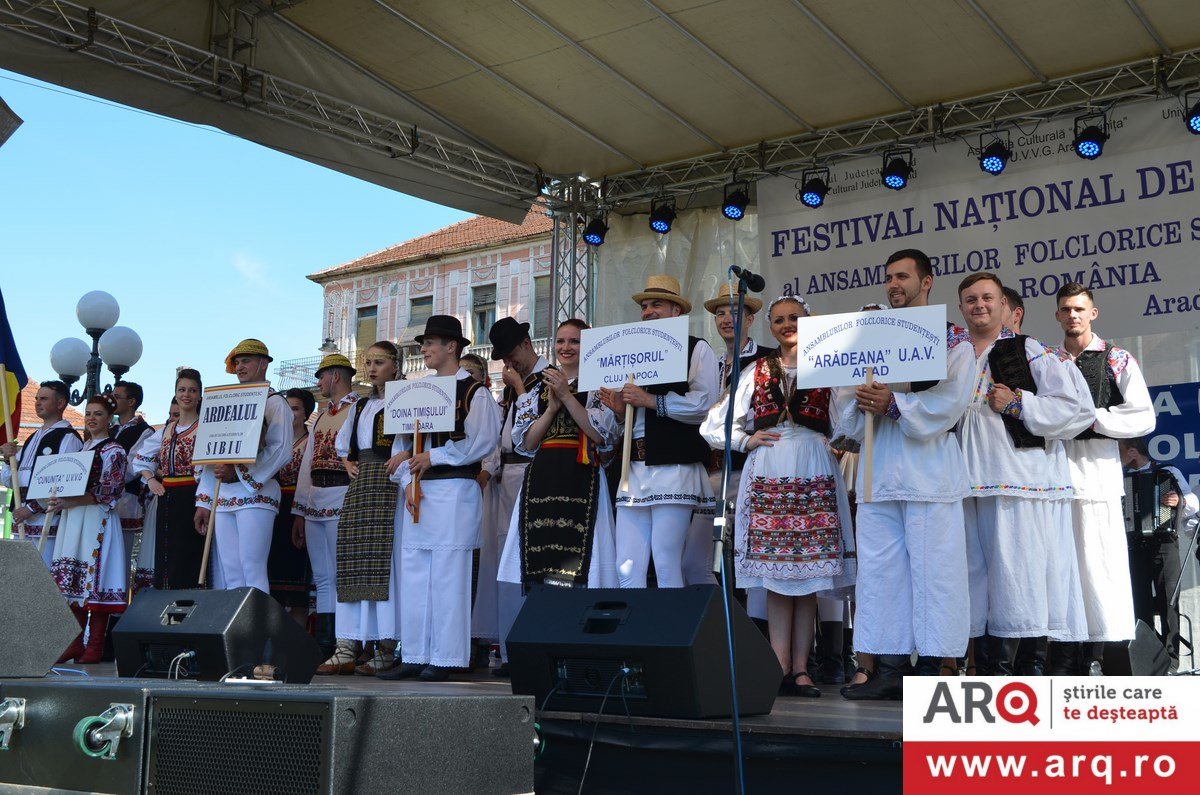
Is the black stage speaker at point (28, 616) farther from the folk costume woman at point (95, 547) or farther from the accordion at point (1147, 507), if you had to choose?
the accordion at point (1147, 507)

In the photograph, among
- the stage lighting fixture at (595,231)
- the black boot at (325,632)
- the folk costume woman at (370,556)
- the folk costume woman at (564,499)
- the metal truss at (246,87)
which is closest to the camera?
the folk costume woman at (564,499)

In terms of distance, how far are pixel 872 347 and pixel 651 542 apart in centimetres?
146

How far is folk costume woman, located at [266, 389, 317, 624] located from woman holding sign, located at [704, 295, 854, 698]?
305 centimetres

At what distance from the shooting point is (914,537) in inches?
177

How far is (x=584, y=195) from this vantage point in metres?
8.72

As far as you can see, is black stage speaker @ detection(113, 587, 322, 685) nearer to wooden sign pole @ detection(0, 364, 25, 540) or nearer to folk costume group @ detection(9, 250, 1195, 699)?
folk costume group @ detection(9, 250, 1195, 699)

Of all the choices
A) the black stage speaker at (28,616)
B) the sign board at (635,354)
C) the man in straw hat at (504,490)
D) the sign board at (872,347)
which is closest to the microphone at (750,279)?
the sign board at (872,347)

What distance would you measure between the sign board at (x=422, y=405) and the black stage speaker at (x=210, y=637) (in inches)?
53.8

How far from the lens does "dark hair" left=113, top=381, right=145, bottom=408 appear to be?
8.00 metres

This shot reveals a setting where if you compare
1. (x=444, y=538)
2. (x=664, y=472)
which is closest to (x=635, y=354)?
(x=664, y=472)

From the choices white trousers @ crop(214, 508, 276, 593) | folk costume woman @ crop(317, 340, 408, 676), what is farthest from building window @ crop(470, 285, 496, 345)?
folk costume woman @ crop(317, 340, 408, 676)

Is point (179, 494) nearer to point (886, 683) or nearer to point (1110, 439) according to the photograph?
point (886, 683)

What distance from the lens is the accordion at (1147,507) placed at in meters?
6.40

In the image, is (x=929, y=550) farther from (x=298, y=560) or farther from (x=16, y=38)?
(x=16, y=38)
